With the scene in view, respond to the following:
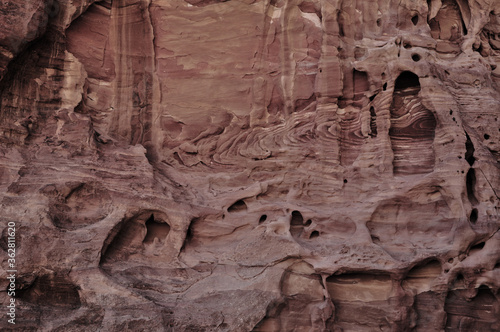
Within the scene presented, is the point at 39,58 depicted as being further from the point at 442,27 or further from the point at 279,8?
the point at 442,27

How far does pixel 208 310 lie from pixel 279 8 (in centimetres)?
541

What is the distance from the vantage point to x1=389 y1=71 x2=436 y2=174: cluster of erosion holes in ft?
25.4

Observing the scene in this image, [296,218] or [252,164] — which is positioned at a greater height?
[252,164]

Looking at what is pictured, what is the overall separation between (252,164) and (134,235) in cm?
222

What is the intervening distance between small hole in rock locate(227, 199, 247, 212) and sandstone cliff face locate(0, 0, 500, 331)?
0.06 ft

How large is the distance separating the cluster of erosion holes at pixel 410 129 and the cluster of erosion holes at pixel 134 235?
387 cm

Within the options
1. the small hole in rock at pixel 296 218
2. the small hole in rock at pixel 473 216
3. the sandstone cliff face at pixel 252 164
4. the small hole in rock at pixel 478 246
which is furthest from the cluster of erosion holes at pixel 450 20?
the small hole in rock at pixel 296 218

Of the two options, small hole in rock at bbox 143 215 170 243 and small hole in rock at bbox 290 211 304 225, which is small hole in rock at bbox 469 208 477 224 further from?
small hole in rock at bbox 143 215 170 243

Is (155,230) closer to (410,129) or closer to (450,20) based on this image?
(410,129)

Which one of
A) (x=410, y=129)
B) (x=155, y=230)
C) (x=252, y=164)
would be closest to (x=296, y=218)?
(x=252, y=164)

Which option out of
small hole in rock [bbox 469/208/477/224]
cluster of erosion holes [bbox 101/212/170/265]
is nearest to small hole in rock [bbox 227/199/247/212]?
cluster of erosion holes [bbox 101/212/170/265]

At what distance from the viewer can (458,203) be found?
7.11 metres

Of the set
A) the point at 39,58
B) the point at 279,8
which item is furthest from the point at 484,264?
the point at 39,58

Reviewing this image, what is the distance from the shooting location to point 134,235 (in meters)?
7.52
